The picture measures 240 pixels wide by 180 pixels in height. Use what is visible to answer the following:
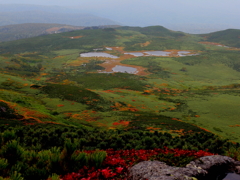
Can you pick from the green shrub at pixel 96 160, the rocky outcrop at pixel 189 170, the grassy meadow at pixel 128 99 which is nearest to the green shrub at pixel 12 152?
the green shrub at pixel 96 160

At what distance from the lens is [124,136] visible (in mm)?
19422

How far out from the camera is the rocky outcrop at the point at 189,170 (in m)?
7.15

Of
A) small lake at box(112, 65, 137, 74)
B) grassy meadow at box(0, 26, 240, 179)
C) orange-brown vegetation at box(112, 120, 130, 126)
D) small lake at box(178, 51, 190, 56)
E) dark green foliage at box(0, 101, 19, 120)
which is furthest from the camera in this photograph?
small lake at box(178, 51, 190, 56)

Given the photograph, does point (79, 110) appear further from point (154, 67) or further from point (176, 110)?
point (154, 67)

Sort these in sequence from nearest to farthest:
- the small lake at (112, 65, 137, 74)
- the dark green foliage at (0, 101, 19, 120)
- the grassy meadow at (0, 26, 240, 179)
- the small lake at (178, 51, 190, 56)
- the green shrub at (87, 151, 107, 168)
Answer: the green shrub at (87, 151, 107, 168), the dark green foliage at (0, 101, 19, 120), the grassy meadow at (0, 26, 240, 179), the small lake at (112, 65, 137, 74), the small lake at (178, 51, 190, 56)

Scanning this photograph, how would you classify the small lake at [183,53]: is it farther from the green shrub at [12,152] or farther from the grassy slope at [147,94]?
the green shrub at [12,152]

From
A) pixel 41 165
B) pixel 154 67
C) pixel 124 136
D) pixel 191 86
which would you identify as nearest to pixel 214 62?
pixel 154 67

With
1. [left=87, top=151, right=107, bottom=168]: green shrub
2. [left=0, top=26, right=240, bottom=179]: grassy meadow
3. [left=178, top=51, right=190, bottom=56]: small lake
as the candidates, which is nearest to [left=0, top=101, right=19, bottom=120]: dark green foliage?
[left=0, top=26, right=240, bottom=179]: grassy meadow

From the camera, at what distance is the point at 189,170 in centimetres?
779

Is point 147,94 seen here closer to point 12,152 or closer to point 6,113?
point 6,113

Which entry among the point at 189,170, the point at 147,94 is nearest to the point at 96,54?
the point at 147,94

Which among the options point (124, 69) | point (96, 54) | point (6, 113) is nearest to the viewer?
point (6, 113)

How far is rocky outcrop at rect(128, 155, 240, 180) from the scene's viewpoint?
23.5 feet

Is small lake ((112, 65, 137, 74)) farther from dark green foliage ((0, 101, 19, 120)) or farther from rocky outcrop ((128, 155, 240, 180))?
rocky outcrop ((128, 155, 240, 180))
